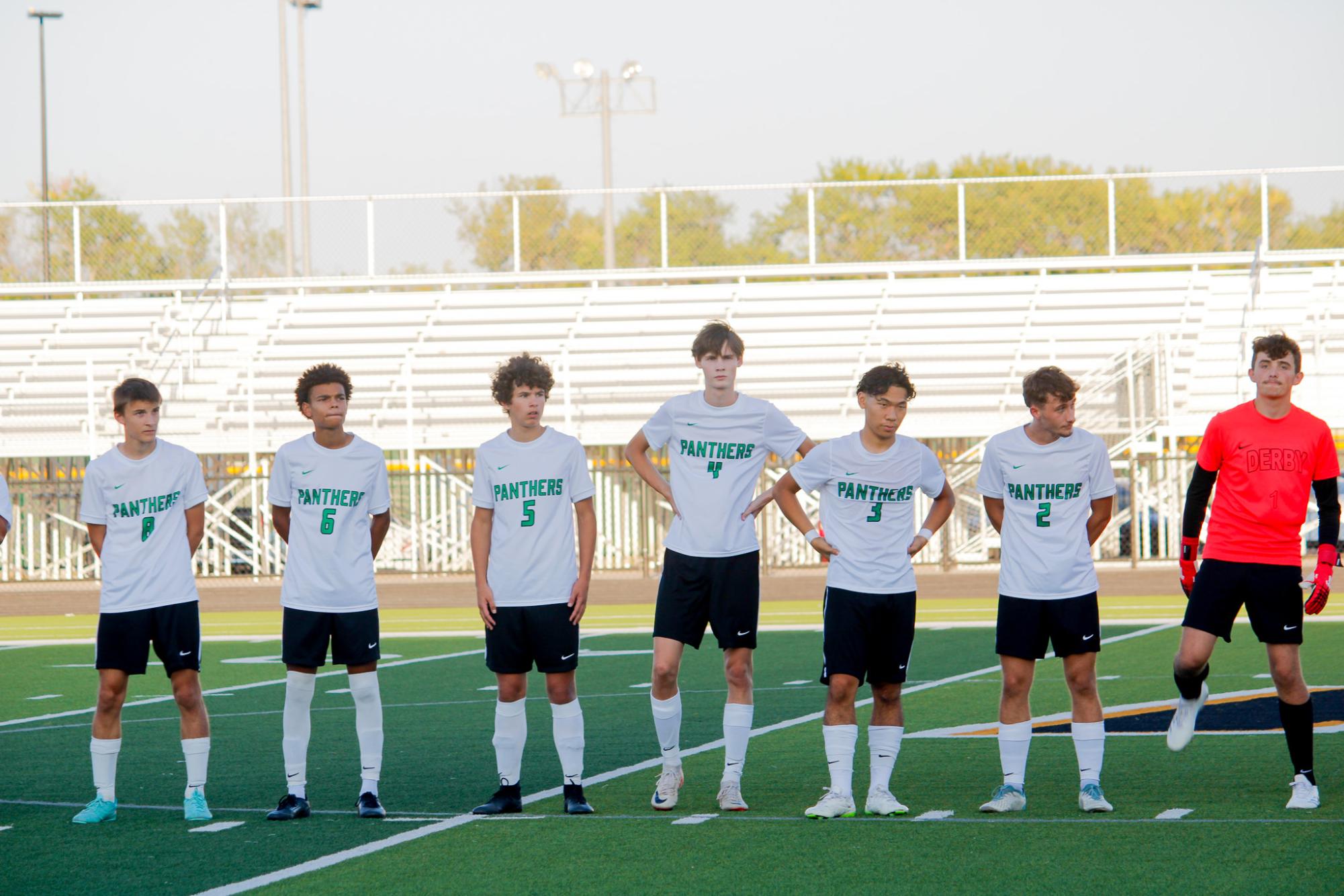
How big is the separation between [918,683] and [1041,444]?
4843 millimetres

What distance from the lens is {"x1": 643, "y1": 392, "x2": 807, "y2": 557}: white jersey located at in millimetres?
6918

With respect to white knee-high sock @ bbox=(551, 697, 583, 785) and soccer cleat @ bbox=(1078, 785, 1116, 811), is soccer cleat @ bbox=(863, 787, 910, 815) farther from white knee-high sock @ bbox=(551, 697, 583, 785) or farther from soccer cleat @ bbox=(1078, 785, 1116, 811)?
white knee-high sock @ bbox=(551, 697, 583, 785)

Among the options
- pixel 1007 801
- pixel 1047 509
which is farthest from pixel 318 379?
pixel 1007 801

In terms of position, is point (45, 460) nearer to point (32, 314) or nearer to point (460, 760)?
point (32, 314)

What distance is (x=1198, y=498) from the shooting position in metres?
6.81

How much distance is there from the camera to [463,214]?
30.2 metres

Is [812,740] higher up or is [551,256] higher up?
[551,256]

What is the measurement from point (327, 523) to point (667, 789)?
6.08ft

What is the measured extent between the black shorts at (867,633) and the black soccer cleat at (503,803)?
4.65 feet

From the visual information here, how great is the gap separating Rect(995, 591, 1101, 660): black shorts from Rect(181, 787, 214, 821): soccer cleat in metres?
3.41

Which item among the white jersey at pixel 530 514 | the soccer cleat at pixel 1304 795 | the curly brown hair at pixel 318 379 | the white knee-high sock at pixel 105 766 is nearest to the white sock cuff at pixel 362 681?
the white jersey at pixel 530 514

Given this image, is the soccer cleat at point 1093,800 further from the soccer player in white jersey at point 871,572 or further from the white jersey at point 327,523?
the white jersey at point 327,523

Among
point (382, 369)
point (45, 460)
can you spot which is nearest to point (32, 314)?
point (45, 460)

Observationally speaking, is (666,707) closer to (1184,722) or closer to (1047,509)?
(1047,509)
